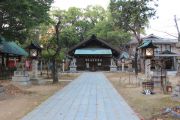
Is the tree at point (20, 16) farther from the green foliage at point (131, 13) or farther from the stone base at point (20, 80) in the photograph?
the green foliage at point (131, 13)

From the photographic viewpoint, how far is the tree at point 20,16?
1850 centimetres

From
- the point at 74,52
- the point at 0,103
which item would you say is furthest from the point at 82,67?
the point at 0,103

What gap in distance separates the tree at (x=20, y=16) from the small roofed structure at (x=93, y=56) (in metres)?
30.3

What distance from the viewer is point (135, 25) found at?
48.5 meters

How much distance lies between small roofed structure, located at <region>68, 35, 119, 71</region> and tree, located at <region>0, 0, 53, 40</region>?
99.3 ft

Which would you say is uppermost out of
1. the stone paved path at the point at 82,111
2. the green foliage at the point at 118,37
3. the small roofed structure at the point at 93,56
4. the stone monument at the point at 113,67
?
the green foliage at the point at 118,37

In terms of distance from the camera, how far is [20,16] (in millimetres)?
19641

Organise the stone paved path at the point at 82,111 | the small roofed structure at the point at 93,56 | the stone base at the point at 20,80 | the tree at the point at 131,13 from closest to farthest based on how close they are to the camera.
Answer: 1. the stone paved path at the point at 82,111
2. the stone base at the point at 20,80
3. the tree at the point at 131,13
4. the small roofed structure at the point at 93,56

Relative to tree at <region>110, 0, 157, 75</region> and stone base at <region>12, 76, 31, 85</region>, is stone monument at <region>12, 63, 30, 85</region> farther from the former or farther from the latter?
tree at <region>110, 0, 157, 75</region>

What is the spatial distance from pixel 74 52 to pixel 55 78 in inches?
1096

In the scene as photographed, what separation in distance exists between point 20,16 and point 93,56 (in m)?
36.7

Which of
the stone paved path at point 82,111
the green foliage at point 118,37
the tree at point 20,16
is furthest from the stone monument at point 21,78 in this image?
the green foliage at point 118,37

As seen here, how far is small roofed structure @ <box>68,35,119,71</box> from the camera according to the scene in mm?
55375

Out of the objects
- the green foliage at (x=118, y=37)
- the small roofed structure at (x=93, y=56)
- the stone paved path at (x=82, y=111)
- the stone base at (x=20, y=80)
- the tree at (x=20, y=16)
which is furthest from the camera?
the green foliage at (x=118, y=37)
